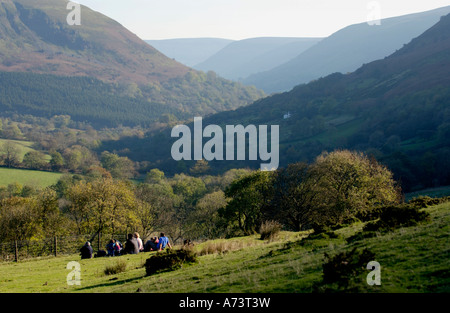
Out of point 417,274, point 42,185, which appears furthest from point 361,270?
point 42,185

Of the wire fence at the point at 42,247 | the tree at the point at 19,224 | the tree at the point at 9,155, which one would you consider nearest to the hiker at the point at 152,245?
the wire fence at the point at 42,247

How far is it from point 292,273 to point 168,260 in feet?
25.0

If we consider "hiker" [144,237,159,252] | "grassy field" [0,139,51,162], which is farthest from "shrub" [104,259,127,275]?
"grassy field" [0,139,51,162]

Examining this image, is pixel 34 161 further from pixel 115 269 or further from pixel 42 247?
pixel 115 269

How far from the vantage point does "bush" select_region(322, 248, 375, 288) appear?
30.8 ft

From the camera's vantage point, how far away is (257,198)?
164ft

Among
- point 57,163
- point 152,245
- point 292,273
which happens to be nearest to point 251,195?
point 152,245

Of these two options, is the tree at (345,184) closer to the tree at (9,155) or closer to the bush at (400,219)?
the bush at (400,219)

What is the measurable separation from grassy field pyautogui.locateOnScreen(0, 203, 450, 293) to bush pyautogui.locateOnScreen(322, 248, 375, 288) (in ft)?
1.09

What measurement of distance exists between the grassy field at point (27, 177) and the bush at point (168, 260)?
99788 millimetres

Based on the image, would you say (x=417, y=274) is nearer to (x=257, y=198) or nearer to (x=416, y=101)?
(x=257, y=198)

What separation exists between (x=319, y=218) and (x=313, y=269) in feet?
109

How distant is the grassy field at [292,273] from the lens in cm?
897

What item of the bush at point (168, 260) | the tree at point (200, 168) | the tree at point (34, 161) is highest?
the tree at point (34, 161)
